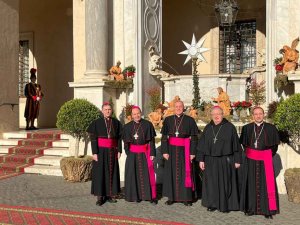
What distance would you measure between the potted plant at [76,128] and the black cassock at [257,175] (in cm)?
356

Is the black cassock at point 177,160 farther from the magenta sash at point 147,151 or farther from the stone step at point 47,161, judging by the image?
the stone step at point 47,161

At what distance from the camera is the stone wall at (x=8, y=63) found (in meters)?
11.9

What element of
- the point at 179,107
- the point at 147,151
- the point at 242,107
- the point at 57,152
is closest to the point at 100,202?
the point at 147,151

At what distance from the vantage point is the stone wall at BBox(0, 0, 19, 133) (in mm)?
11930

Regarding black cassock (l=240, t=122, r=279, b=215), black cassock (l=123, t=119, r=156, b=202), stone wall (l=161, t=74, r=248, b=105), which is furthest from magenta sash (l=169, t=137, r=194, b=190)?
stone wall (l=161, t=74, r=248, b=105)

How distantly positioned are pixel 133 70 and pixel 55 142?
289 cm

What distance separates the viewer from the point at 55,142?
10.7 metres

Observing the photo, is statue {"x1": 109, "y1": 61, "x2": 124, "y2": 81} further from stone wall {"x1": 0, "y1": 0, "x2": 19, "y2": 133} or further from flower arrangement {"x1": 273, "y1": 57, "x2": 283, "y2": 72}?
flower arrangement {"x1": 273, "y1": 57, "x2": 283, "y2": 72}

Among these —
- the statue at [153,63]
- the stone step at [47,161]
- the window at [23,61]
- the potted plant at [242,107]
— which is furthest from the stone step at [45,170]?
the window at [23,61]

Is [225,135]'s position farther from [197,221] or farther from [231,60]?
[231,60]

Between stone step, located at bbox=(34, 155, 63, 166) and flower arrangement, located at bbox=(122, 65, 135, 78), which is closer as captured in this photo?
stone step, located at bbox=(34, 155, 63, 166)

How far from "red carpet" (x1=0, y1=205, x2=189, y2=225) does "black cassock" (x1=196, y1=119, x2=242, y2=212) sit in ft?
3.17

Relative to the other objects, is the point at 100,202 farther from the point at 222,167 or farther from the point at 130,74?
the point at 130,74

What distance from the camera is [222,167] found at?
6406 mm
